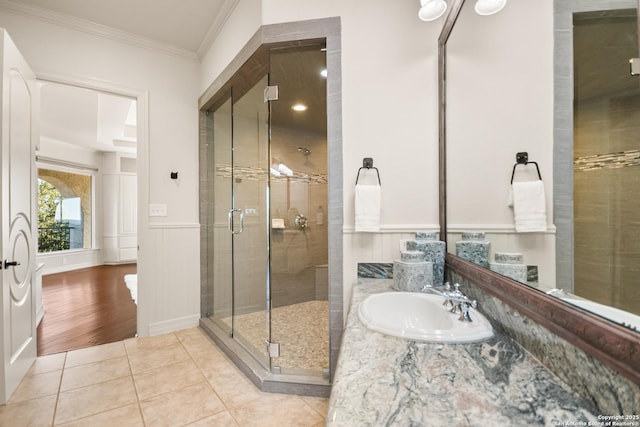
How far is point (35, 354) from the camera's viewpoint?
7.21 ft

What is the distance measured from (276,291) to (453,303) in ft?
6.08

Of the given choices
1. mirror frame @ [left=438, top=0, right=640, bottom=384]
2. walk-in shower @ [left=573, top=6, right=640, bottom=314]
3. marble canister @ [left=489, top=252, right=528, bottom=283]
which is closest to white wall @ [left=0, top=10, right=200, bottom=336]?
mirror frame @ [left=438, top=0, right=640, bottom=384]

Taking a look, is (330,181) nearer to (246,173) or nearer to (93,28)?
(246,173)

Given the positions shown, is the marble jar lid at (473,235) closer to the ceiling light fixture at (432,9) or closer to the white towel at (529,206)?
the white towel at (529,206)

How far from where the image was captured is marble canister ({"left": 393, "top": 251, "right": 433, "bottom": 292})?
4.55ft

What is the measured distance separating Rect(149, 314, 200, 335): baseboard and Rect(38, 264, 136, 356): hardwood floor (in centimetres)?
22

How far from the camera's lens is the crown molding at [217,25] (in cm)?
226

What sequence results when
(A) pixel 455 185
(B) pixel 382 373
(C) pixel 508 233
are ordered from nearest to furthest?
(B) pixel 382 373 < (C) pixel 508 233 < (A) pixel 455 185

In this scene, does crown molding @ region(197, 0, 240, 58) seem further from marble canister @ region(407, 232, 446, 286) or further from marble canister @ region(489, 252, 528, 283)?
marble canister @ region(489, 252, 528, 283)

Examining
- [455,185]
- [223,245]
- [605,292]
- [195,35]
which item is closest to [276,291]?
[223,245]

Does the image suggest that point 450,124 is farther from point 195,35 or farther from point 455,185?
point 195,35

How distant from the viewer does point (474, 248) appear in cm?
126

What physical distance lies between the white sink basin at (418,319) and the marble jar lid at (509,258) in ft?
0.70

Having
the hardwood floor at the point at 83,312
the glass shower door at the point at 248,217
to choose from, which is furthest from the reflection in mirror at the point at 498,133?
the hardwood floor at the point at 83,312
